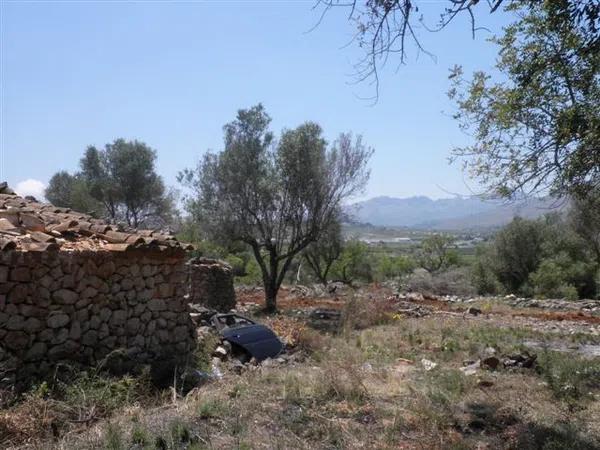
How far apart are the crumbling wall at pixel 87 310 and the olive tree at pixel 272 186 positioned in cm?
1092

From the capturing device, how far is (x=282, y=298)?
Answer: 24.6 meters

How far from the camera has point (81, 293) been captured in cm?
823

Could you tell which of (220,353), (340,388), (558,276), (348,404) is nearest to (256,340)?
(220,353)

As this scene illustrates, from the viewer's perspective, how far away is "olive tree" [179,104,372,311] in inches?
813

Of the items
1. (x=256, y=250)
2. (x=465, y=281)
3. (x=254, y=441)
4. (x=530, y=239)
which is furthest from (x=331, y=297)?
(x=254, y=441)

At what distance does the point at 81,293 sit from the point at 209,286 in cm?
945

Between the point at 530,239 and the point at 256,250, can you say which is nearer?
the point at 256,250

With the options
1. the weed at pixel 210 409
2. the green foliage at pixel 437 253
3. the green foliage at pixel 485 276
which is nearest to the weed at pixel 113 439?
the weed at pixel 210 409

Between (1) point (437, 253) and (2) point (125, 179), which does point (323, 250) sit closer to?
(2) point (125, 179)

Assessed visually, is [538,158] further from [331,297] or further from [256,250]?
[331,297]

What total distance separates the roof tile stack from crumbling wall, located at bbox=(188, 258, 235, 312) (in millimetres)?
7564

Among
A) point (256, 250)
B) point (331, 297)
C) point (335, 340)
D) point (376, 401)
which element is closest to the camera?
point (376, 401)

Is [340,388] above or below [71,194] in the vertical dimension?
below

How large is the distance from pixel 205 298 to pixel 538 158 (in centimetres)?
1167
